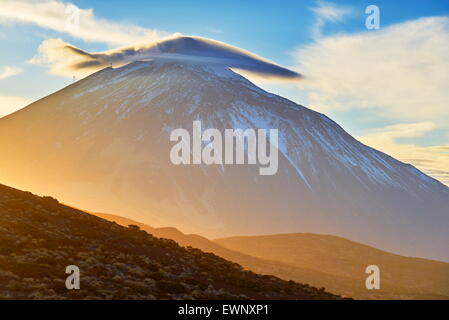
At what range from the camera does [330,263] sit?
5276 inches

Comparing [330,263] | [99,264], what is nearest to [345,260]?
[330,263]

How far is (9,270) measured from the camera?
3344cm

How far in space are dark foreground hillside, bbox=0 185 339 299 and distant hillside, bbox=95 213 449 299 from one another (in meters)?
47.0

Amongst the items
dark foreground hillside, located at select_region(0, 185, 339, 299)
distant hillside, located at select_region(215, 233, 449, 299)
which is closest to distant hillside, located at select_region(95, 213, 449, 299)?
distant hillside, located at select_region(215, 233, 449, 299)

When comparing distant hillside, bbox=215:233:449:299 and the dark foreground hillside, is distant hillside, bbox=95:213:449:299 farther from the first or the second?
the dark foreground hillside

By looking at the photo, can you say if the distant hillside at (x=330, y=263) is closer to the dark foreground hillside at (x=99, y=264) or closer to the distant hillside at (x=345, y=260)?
the distant hillside at (x=345, y=260)

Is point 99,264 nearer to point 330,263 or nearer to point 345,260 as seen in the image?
point 330,263

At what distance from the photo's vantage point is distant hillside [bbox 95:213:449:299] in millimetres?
99438

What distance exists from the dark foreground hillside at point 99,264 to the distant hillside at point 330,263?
154ft

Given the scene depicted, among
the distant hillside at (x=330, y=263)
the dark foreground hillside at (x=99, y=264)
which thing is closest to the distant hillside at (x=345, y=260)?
the distant hillside at (x=330, y=263)
